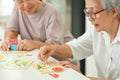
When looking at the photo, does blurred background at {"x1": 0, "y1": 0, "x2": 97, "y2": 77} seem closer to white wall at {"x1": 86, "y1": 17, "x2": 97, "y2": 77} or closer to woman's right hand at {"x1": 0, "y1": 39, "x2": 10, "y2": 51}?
white wall at {"x1": 86, "y1": 17, "x2": 97, "y2": 77}

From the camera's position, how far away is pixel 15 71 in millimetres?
1259

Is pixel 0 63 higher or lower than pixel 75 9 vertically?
lower

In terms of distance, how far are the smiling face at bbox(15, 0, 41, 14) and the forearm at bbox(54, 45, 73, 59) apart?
1.37 ft

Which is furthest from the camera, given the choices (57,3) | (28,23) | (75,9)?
(57,3)

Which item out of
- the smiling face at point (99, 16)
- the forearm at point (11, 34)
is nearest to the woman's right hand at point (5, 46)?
the forearm at point (11, 34)

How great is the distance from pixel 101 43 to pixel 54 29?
1.59ft

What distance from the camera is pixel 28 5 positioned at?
5.94 feet

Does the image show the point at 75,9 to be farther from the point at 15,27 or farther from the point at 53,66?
the point at 53,66

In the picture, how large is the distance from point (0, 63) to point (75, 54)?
1.71 ft

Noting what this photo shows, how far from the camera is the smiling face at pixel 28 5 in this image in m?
1.79

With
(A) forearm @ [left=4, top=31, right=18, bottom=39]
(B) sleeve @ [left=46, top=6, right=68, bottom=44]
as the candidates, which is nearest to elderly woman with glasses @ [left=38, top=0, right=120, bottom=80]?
(B) sleeve @ [left=46, top=6, right=68, bottom=44]

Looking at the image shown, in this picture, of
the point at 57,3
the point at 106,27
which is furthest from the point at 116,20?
the point at 57,3

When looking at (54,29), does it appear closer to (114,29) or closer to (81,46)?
(81,46)

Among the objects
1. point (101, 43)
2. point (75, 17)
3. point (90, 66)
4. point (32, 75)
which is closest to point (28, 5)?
point (101, 43)
